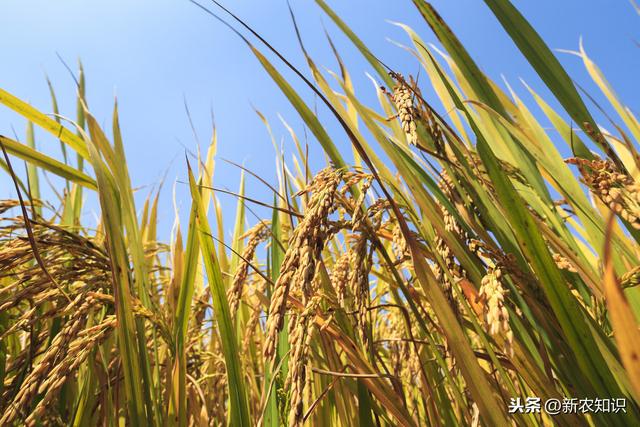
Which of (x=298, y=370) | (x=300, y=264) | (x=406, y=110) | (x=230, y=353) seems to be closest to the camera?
(x=298, y=370)

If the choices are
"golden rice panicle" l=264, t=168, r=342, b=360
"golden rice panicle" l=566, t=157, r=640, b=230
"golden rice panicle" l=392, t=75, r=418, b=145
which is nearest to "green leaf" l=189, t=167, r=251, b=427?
"golden rice panicle" l=264, t=168, r=342, b=360

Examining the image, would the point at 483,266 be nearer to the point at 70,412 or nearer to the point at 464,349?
the point at 464,349

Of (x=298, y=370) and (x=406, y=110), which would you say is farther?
(x=406, y=110)

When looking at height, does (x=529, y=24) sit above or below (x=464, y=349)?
above

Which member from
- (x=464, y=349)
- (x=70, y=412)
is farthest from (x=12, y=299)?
(x=464, y=349)

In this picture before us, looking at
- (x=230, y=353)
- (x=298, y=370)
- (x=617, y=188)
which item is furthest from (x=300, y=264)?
(x=617, y=188)

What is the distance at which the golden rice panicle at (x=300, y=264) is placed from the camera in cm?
62

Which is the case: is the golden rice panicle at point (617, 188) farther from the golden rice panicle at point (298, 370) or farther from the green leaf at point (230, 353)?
the green leaf at point (230, 353)

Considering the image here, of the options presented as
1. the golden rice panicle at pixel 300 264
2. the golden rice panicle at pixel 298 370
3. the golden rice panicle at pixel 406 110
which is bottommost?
the golden rice panicle at pixel 298 370

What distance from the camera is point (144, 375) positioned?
3.67ft

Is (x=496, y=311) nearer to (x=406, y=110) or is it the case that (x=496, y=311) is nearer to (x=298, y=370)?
(x=298, y=370)

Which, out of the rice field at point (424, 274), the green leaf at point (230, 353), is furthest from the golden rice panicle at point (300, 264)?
the green leaf at point (230, 353)

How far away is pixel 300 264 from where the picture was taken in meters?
0.67

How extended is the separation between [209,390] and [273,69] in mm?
1415
